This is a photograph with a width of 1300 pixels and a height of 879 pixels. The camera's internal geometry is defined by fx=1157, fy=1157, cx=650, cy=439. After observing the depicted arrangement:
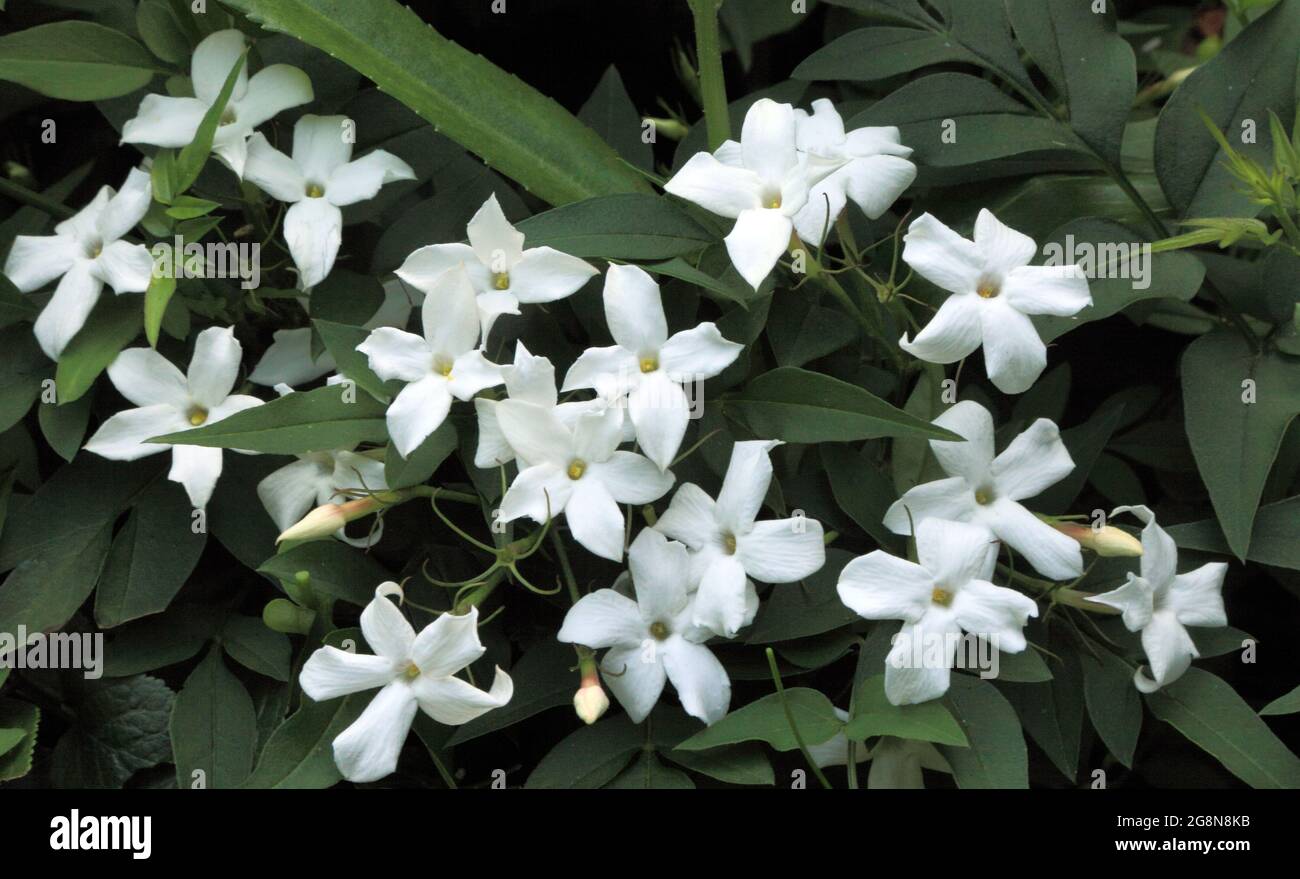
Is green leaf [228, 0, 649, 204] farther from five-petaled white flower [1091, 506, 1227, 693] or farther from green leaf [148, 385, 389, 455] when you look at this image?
five-petaled white flower [1091, 506, 1227, 693]

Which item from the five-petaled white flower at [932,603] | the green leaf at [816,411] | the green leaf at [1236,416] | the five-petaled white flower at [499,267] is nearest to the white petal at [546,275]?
the five-petaled white flower at [499,267]

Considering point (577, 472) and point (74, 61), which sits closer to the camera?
point (577, 472)

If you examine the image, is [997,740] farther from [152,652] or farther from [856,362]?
[152,652]

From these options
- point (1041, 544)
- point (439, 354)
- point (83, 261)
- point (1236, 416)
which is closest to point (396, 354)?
point (439, 354)

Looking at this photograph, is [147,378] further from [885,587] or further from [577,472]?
[885,587]

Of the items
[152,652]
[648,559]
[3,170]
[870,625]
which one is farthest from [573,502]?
[3,170]

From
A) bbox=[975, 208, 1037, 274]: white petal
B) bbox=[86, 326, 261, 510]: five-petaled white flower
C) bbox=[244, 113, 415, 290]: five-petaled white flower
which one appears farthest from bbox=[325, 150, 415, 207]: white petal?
bbox=[975, 208, 1037, 274]: white petal
